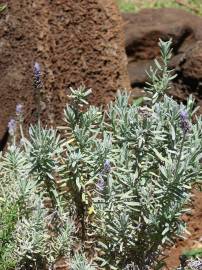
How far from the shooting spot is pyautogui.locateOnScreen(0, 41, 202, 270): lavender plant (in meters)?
3.31

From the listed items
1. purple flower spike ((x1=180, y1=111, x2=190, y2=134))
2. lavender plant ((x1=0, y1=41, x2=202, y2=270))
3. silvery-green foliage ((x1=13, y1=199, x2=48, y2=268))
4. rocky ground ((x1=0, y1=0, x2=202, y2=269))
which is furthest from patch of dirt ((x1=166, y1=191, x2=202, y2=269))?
purple flower spike ((x1=180, y1=111, x2=190, y2=134))

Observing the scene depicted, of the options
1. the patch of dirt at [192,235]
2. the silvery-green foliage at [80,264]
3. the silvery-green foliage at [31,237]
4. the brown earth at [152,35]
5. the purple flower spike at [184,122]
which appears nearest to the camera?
the purple flower spike at [184,122]

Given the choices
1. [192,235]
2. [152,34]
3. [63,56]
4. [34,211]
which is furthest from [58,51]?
[152,34]

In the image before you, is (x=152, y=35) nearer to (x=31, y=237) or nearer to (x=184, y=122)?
(x=31, y=237)

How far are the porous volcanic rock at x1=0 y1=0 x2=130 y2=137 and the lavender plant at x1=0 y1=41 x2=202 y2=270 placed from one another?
1.10m

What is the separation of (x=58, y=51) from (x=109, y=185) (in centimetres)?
180

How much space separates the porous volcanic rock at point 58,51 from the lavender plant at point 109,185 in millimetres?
1101

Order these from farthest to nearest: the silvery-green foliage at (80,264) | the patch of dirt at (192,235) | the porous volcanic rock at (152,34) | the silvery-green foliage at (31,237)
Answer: the porous volcanic rock at (152,34)
the patch of dirt at (192,235)
the silvery-green foliage at (31,237)
the silvery-green foliage at (80,264)

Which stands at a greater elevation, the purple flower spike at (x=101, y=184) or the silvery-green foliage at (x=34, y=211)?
the purple flower spike at (x=101, y=184)

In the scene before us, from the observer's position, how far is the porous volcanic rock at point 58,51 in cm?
483

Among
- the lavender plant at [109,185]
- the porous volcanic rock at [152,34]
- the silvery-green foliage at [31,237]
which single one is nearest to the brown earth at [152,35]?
the porous volcanic rock at [152,34]

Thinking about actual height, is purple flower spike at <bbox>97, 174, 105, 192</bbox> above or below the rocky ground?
above

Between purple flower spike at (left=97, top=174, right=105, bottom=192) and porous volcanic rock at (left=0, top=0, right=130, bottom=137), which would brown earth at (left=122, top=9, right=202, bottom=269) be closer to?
porous volcanic rock at (left=0, top=0, right=130, bottom=137)

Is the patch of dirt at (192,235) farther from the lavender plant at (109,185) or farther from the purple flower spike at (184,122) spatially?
the purple flower spike at (184,122)
